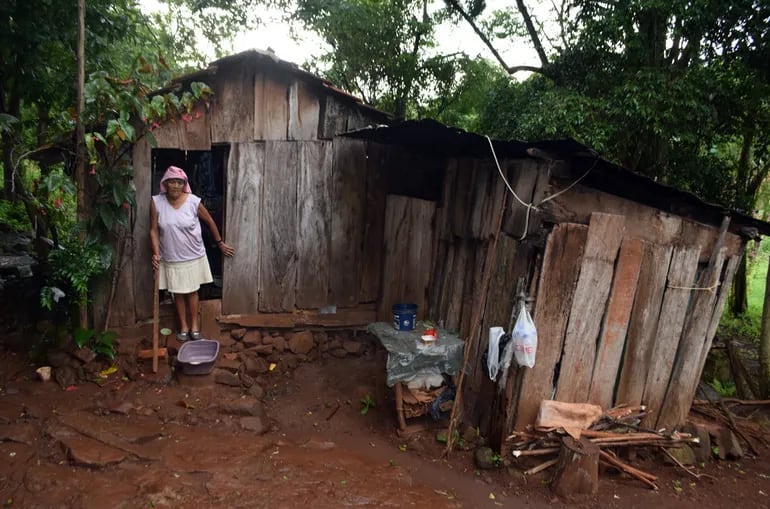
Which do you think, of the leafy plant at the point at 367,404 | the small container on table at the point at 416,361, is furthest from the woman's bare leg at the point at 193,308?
the small container on table at the point at 416,361

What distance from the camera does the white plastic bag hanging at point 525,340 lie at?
398 centimetres

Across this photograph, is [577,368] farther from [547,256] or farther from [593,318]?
[547,256]

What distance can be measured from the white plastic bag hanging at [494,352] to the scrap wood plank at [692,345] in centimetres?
209

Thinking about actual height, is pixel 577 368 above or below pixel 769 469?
above

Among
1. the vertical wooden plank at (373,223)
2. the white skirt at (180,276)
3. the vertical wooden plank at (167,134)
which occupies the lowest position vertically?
the white skirt at (180,276)

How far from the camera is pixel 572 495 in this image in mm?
4020

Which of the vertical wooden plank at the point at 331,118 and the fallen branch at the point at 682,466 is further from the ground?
the vertical wooden plank at the point at 331,118

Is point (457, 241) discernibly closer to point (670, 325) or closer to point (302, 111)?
point (670, 325)

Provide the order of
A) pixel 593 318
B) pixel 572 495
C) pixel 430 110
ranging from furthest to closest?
pixel 430 110, pixel 593 318, pixel 572 495

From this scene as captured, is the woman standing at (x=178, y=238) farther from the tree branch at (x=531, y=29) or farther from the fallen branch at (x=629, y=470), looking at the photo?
the tree branch at (x=531, y=29)

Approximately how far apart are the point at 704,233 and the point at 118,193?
6024mm

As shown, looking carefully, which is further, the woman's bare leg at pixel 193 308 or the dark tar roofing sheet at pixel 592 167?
the woman's bare leg at pixel 193 308

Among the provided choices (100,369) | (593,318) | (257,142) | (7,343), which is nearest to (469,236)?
(593,318)

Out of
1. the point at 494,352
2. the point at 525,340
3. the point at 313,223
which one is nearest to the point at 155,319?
the point at 313,223
